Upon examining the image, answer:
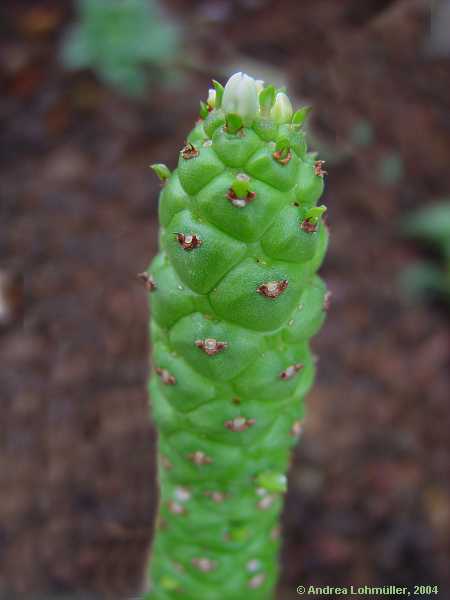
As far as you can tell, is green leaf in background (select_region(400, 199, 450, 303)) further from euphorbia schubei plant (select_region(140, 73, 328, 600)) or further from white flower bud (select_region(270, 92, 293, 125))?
white flower bud (select_region(270, 92, 293, 125))

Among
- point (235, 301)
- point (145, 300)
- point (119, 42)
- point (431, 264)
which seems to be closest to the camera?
point (235, 301)

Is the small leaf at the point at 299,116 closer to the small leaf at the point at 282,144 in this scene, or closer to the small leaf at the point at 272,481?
the small leaf at the point at 282,144

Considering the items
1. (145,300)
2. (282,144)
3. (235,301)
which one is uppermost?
(282,144)

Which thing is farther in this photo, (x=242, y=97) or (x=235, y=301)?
(x=235, y=301)

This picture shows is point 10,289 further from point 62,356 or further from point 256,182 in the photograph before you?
point 256,182

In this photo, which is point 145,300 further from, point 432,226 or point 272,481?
point 272,481

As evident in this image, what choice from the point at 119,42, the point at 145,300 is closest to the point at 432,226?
the point at 145,300

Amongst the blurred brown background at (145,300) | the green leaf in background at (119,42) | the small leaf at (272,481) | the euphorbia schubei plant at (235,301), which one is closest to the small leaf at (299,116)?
the euphorbia schubei plant at (235,301)

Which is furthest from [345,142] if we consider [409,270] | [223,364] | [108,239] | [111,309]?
[223,364]
